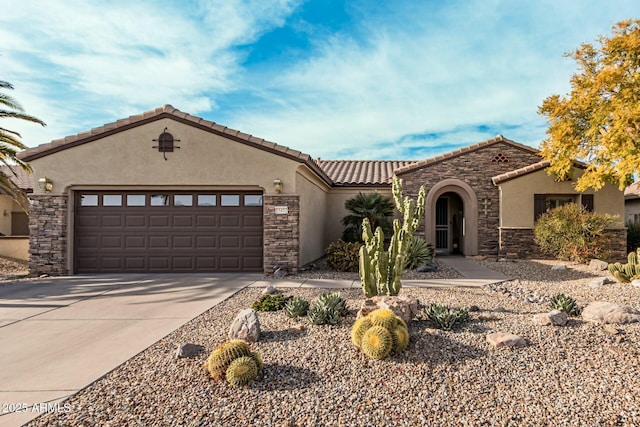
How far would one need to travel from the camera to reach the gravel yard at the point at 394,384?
3.41m

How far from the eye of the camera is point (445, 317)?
5.41m

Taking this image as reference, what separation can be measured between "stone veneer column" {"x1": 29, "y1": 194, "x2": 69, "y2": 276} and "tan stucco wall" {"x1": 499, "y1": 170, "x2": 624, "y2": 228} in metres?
15.9

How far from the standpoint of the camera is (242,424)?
3.30 m

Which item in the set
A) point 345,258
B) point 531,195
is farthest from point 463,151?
point 345,258

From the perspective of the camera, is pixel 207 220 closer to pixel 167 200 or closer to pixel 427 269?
pixel 167 200

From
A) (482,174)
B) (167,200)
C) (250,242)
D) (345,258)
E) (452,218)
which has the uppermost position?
(482,174)

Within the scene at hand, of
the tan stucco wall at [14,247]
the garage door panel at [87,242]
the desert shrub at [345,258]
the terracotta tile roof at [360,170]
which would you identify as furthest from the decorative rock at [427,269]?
the tan stucco wall at [14,247]

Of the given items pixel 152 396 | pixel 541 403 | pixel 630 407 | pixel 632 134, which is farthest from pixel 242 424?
pixel 632 134

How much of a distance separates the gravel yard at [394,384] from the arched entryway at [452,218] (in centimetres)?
1054

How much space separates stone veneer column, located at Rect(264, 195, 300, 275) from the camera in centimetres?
1119

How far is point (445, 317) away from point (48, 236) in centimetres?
1183

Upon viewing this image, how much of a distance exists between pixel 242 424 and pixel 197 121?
9612 millimetres

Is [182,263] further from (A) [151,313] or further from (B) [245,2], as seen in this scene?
(B) [245,2]

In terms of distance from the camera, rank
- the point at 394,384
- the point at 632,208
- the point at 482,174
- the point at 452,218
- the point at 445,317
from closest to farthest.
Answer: the point at 394,384 → the point at 445,317 → the point at 482,174 → the point at 452,218 → the point at 632,208
